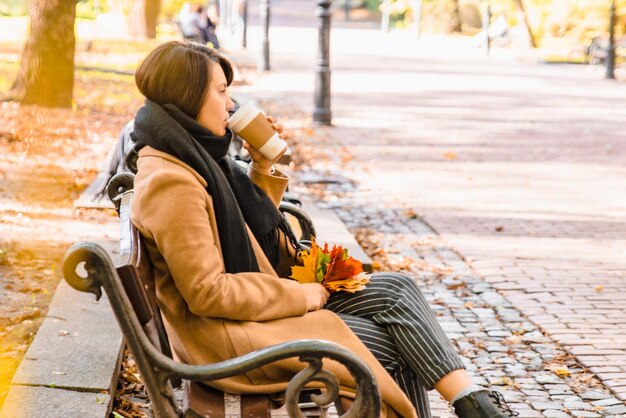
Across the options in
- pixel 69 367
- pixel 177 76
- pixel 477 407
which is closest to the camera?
pixel 177 76

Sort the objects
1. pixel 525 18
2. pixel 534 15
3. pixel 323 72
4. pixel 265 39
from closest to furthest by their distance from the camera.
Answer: pixel 323 72
pixel 265 39
pixel 525 18
pixel 534 15

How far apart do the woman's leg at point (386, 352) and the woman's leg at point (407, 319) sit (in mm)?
26

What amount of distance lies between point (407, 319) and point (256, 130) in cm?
81

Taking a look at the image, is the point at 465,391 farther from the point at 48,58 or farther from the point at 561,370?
the point at 48,58

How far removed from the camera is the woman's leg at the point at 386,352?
3.30 meters

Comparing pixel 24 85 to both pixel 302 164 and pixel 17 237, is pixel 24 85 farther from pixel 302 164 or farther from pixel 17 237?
pixel 17 237

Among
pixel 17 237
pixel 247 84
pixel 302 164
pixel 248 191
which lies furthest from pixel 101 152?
pixel 247 84

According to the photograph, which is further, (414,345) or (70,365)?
(70,365)

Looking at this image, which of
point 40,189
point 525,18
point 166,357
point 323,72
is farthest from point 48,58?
point 525,18

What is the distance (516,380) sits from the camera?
16.1ft

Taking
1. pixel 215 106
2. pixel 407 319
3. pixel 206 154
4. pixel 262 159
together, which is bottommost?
pixel 407 319

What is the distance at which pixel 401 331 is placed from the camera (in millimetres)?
3301

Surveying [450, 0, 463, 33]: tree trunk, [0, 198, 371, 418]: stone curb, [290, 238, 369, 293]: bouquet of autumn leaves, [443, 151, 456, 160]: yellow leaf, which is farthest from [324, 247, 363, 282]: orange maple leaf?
[450, 0, 463, 33]: tree trunk

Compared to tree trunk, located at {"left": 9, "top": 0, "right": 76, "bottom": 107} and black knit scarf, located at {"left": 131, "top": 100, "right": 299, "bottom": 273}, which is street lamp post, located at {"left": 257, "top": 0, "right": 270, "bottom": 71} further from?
black knit scarf, located at {"left": 131, "top": 100, "right": 299, "bottom": 273}
